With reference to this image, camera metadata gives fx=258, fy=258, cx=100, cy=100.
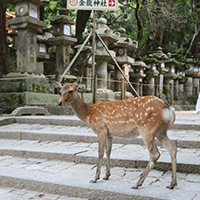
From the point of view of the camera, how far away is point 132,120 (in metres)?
3.10

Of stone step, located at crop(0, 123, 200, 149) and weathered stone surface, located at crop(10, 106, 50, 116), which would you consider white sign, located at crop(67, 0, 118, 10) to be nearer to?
weathered stone surface, located at crop(10, 106, 50, 116)

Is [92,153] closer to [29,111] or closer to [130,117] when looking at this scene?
[130,117]

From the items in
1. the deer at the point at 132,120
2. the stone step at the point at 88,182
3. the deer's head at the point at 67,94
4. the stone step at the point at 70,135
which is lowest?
the stone step at the point at 88,182

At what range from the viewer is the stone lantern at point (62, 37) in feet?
32.6

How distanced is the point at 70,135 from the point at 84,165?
4.26 ft

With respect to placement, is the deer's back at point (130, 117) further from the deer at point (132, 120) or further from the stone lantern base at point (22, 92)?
the stone lantern base at point (22, 92)

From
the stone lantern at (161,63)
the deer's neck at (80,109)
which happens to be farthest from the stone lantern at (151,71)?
the deer's neck at (80,109)

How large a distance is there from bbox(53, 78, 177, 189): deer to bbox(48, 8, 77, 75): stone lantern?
701 centimetres

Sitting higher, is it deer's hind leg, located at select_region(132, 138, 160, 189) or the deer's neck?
the deer's neck

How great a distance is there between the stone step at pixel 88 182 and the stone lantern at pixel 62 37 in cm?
656

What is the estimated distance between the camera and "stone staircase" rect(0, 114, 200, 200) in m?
3.07

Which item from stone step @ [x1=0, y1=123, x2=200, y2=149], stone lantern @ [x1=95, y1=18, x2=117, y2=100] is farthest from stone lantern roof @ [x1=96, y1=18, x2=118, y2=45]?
stone step @ [x1=0, y1=123, x2=200, y2=149]

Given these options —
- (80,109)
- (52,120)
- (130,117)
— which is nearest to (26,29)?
(52,120)

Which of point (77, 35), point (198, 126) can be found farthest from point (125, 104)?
point (77, 35)
